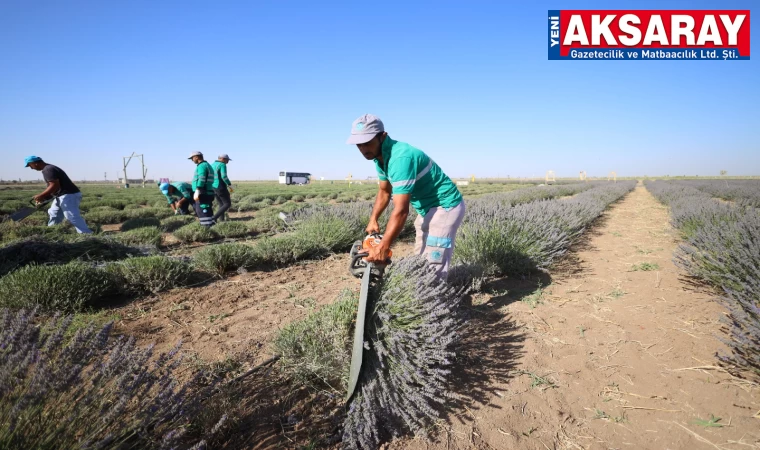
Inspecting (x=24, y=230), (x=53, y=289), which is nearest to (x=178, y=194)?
(x=24, y=230)

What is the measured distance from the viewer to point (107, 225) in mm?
11039

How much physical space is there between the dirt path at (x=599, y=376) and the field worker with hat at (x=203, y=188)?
6510 millimetres

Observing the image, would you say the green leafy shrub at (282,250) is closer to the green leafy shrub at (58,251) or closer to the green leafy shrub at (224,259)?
the green leafy shrub at (224,259)

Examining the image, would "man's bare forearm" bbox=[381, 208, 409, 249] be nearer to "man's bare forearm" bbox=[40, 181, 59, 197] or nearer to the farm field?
the farm field

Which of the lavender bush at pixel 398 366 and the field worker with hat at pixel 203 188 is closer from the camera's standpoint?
the lavender bush at pixel 398 366

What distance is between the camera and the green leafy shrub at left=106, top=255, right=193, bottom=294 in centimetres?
388

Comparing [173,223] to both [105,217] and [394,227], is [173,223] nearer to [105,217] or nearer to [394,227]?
[105,217]

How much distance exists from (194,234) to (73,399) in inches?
260

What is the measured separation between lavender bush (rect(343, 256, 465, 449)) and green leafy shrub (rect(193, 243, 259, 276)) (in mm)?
3301

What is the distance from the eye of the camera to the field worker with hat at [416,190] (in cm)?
236

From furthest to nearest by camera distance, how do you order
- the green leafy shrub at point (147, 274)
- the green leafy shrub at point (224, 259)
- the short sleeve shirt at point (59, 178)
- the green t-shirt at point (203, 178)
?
the green t-shirt at point (203, 178) → the short sleeve shirt at point (59, 178) → the green leafy shrub at point (224, 259) → the green leafy shrub at point (147, 274)

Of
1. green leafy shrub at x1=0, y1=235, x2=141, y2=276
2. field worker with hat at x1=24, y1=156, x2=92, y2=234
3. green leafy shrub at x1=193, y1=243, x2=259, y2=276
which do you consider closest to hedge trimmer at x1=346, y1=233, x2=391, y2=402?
green leafy shrub at x1=193, y1=243, x2=259, y2=276

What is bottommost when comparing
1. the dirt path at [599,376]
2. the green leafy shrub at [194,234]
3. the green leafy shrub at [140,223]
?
the dirt path at [599,376]

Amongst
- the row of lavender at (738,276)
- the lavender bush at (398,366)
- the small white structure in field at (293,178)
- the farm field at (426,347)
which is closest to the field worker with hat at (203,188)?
the farm field at (426,347)
